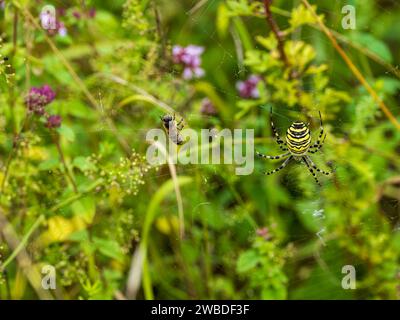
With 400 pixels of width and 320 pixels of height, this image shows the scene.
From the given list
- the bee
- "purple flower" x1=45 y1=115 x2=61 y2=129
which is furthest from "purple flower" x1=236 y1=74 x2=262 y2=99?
"purple flower" x1=45 y1=115 x2=61 y2=129

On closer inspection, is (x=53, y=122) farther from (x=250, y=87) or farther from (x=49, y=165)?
(x=250, y=87)

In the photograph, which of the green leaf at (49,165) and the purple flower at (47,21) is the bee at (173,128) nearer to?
the green leaf at (49,165)

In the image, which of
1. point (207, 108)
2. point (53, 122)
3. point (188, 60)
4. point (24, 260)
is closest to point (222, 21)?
point (188, 60)

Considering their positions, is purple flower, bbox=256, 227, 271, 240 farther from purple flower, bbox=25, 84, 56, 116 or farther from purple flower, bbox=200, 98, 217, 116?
purple flower, bbox=25, 84, 56, 116

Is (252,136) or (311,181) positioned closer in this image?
(311,181)

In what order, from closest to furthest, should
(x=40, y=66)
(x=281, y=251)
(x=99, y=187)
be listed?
(x=99, y=187), (x=281, y=251), (x=40, y=66)
